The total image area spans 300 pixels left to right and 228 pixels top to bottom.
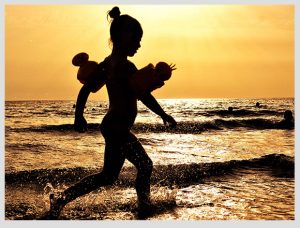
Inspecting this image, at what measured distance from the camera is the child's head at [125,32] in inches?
169

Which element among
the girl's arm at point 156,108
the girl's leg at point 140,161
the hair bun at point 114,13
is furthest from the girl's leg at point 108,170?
the hair bun at point 114,13

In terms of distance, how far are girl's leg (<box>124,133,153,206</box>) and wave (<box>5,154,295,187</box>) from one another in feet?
7.57

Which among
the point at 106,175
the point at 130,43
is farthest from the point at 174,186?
the point at 130,43

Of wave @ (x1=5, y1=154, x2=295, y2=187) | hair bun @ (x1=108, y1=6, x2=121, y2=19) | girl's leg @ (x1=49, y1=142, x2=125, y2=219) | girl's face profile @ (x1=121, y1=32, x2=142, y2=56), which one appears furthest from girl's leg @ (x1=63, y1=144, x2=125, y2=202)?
wave @ (x1=5, y1=154, x2=295, y2=187)

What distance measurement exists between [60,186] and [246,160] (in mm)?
4024

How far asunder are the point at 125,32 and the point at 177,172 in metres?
4.10

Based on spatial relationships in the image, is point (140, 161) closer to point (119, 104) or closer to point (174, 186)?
point (119, 104)

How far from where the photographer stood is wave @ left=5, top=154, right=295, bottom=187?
725 cm

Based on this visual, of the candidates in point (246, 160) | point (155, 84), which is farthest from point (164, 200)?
point (246, 160)

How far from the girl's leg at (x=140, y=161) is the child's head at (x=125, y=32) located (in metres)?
0.87

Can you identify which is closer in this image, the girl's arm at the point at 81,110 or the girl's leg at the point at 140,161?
the girl's arm at the point at 81,110

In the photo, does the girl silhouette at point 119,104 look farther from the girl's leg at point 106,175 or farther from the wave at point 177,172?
the wave at point 177,172

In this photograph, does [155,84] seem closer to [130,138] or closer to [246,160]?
[130,138]

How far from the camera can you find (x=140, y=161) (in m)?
4.43
